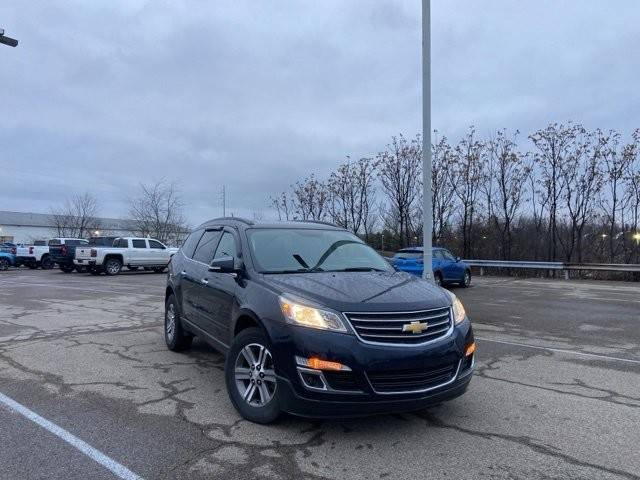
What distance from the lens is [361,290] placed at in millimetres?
4207

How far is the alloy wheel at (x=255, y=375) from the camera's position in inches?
163

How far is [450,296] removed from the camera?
4.57 metres

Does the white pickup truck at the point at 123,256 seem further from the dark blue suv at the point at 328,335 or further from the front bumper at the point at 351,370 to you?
the front bumper at the point at 351,370

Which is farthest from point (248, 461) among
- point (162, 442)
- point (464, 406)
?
point (464, 406)

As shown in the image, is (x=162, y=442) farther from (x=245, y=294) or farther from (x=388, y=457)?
(x=388, y=457)

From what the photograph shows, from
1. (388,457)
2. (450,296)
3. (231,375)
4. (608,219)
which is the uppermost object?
(608,219)

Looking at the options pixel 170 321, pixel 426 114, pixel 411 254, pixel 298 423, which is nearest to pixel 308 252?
pixel 298 423

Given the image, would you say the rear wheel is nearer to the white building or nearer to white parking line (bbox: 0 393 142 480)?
white parking line (bbox: 0 393 142 480)

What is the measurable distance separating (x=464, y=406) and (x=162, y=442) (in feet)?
8.91

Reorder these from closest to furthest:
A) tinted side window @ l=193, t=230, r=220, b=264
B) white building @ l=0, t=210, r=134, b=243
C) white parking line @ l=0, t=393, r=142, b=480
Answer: white parking line @ l=0, t=393, r=142, b=480 < tinted side window @ l=193, t=230, r=220, b=264 < white building @ l=0, t=210, r=134, b=243

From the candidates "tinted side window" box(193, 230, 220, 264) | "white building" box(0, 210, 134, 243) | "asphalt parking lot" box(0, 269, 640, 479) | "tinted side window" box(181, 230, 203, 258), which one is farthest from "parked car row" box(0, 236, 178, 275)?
"white building" box(0, 210, 134, 243)

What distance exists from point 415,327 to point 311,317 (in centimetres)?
82

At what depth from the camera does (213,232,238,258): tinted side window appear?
548cm

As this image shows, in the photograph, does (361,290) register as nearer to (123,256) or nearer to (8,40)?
(8,40)
